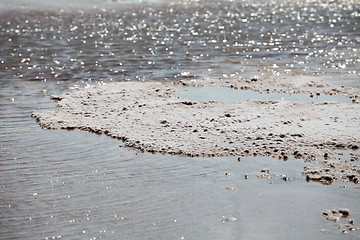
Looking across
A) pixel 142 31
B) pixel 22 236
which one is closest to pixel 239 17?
pixel 142 31

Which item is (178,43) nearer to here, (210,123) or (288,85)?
(288,85)

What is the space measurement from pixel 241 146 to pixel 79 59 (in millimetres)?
9421

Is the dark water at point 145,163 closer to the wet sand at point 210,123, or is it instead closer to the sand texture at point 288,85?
the wet sand at point 210,123

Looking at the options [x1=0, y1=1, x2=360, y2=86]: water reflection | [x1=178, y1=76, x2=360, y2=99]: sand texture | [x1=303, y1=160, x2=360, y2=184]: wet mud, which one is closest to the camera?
[x1=303, y1=160, x2=360, y2=184]: wet mud

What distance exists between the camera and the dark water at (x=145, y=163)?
607 cm

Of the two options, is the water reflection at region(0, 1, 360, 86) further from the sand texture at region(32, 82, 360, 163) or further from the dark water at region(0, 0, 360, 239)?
the sand texture at region(32, 82, 360, 163)

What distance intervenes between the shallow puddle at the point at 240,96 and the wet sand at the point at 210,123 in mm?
350

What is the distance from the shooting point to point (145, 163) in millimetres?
7863

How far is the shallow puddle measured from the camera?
10.9 m

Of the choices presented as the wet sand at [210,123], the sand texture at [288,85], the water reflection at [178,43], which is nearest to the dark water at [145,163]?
the water reflection at [178,43]

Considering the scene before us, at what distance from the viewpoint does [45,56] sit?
669 inches

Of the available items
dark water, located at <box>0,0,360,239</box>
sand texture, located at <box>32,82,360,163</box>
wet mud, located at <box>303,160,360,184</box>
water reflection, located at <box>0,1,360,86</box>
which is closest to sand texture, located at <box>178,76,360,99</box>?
dark water, located at <box>0,0,360,239</box>

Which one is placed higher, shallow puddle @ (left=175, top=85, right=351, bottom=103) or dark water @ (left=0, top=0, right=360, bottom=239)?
shallow puddle @ (left=175, top=85, right=351, bottom=103)

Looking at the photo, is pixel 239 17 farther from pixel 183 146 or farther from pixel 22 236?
pixel 22 236
